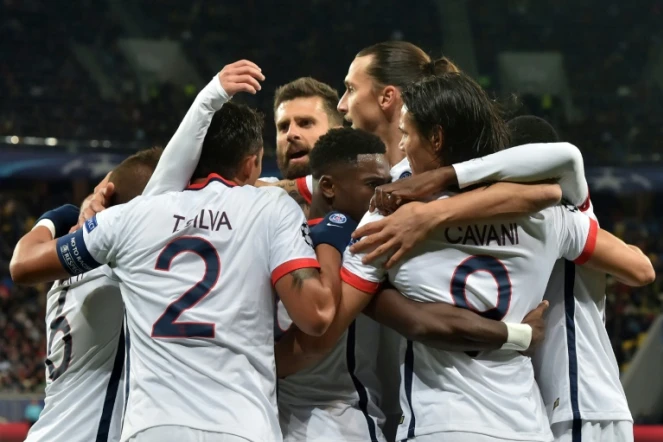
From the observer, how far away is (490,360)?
2732mm

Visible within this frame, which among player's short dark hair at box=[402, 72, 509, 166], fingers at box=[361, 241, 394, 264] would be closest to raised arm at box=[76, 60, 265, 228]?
player's short dark hair at box=[402, 72, 509, 166]

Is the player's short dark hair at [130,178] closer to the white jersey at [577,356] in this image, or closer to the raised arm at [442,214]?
the raised arm at [442,214]

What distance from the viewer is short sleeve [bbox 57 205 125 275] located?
2.88 m

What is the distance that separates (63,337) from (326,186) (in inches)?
45.8

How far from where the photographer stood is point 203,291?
276 centimetres

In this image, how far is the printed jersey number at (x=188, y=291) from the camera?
8.95 ft

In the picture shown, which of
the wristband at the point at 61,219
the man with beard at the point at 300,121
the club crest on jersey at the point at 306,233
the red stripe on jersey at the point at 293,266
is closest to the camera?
the red stripe on jersey at the point at 293,266

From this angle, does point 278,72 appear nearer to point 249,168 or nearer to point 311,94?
point 311,94

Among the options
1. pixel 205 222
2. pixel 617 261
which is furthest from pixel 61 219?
pixel 617 261

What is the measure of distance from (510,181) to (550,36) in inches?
702

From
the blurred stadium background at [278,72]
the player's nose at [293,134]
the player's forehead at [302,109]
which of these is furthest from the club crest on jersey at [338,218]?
the blurred stadium background at [278,72]

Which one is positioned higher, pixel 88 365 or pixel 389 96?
pixel 389 96

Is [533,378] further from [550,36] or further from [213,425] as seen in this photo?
[550,36]

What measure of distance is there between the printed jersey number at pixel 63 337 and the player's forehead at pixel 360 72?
1624mm
